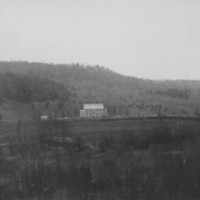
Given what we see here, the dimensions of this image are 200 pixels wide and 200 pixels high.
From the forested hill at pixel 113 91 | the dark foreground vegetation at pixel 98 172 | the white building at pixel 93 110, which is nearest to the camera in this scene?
the dark foreground vegetation at pixel 98 172

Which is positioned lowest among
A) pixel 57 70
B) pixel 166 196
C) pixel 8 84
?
pixel 166 196

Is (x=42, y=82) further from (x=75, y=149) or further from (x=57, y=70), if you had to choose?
(x=75, y=149)

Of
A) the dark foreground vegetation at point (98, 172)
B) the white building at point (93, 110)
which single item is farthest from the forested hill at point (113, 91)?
the dark foreground vegetation at point (98, 172)

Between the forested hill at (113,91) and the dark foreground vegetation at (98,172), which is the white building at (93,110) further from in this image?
the dark foreground vegetation at (98,172)

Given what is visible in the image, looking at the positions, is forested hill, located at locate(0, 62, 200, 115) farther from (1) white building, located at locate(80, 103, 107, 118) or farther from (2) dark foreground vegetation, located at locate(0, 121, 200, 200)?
(2) dark foreground vegetation, located at locate(0, 121, 200, 200)

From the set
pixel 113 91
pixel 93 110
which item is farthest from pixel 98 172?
pixel 113 91

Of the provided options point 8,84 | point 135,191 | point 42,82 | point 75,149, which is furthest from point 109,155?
point 42,82
